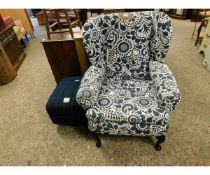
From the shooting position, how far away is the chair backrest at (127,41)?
1301 mm

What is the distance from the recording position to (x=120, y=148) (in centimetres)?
138

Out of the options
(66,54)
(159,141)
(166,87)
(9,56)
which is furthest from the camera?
(9,56)

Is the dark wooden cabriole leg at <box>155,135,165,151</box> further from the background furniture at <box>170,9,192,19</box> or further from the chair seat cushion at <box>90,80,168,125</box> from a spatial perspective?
the background furniture at <box>170,9,192,19</box>

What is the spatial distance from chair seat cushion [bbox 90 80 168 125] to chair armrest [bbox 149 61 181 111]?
65 millimetres

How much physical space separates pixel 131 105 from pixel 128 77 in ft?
1.28

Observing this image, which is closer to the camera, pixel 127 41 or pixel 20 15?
pixel 127 41

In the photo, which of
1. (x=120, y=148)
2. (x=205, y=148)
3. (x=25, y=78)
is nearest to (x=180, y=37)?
(x=205, y=148)

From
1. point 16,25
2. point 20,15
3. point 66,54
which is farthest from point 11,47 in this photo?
point 66,54

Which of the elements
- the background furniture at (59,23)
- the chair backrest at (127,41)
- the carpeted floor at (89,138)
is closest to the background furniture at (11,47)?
the carpeted floor at (89,138)

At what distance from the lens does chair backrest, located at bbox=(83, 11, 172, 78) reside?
1301 millimetres

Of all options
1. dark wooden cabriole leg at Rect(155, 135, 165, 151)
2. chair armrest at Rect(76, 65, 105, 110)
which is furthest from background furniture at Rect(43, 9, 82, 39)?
dark wooden cabriole leg at Rect(155, 135, 165, 151)

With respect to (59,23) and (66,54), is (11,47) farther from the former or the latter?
(66,54)

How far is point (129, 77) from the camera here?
1.48 meters
